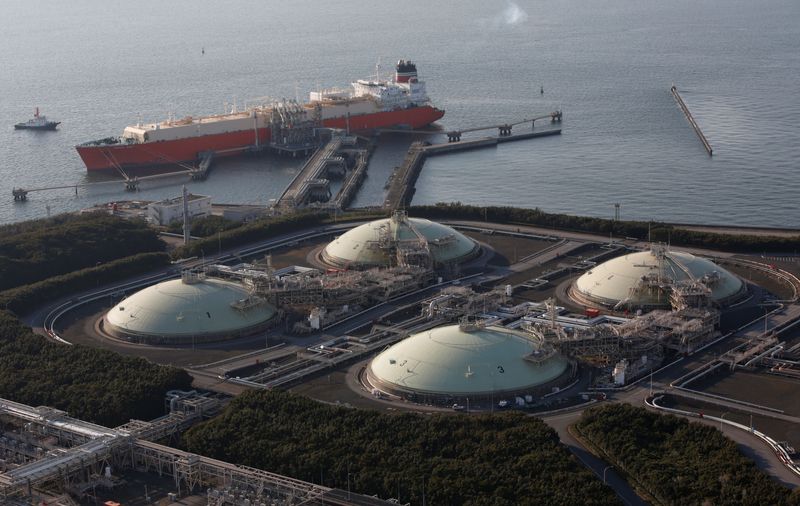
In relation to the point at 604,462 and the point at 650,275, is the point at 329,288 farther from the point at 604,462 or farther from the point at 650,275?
the point at 604,462

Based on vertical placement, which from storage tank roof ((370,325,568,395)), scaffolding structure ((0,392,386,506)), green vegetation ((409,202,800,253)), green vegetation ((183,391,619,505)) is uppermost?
green vegetation ((409,202,800,253))

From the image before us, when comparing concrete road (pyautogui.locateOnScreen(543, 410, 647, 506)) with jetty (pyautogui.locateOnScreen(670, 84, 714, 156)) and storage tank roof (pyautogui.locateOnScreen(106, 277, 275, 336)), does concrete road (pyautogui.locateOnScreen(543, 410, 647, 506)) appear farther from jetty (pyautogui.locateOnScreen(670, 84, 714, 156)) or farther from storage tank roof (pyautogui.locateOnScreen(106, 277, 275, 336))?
jetty (pyautogui.locateOnScreen(670, 84, 714, 156))

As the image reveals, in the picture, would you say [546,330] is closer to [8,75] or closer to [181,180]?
[181,180]

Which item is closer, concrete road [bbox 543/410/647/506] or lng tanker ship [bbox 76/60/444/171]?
concrete road [bbox 543/410/647/506]

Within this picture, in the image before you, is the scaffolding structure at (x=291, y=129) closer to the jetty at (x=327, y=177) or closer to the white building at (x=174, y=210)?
the jetty at (x=327, y=177)

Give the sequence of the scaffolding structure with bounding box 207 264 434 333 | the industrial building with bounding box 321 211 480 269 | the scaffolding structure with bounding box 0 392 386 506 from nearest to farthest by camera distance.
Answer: the scaffolding structure with bounding box 0 392 386 506
the scaffolding structure with bounding box 207 264 434 333
the industrial building with bounding box 321 211 480 269

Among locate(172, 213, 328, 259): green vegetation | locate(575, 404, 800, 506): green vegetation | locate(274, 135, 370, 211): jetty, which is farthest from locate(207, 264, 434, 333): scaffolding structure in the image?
locate(274, 135, 370, 211): jetty
